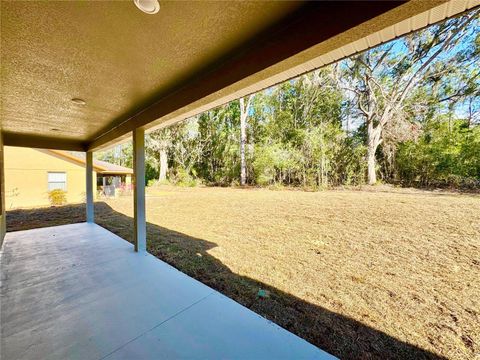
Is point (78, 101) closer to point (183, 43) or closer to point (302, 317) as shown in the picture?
point (183, 43)

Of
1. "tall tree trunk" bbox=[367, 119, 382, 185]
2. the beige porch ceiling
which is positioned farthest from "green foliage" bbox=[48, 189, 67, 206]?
"tall tree trunk" bbox=[367, 119, 382, 185]

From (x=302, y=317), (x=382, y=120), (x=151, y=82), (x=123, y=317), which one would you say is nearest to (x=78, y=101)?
(x=151, y=82)

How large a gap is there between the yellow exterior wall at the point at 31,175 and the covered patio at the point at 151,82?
31.8 feet

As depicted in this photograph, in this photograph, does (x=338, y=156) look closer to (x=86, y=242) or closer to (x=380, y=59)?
(x=380, y=59)

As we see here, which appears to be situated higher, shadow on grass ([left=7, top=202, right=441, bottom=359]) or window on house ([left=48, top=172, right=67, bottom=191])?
window on house ([left=48, top=172, right=67, bottom=191])

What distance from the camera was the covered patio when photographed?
1188mm

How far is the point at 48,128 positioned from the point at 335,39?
5.00 metres

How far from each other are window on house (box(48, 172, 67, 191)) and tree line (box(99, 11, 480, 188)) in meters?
10.0

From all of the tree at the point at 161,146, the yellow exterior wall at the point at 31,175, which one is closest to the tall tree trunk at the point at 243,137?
the tree at the point at 161,146

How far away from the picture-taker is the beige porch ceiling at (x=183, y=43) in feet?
3.74

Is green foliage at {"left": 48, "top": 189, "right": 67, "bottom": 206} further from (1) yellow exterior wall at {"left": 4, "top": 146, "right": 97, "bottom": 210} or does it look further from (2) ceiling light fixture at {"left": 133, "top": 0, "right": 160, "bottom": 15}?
(2) ceiling light fixture at {"left": 133, "top": 0, "right": 160, "bottom": 15}

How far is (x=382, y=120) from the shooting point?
33.7 ft

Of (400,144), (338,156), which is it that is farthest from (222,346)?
(400,144)

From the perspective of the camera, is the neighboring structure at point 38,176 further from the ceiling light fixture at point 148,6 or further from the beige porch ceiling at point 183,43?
the ceiling light fixture at point 148,6
